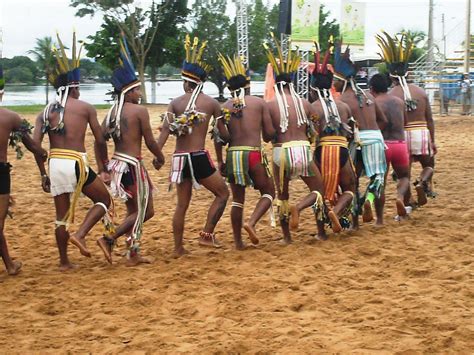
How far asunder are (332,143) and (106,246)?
102 inches

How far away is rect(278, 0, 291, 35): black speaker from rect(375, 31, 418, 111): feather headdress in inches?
540

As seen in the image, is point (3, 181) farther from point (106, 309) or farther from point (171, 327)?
point (171, 327)

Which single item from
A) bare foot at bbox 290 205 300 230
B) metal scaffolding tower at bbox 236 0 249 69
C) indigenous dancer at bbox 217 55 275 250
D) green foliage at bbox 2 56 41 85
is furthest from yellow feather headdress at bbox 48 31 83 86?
green foliage at bbox 2 56 41 85

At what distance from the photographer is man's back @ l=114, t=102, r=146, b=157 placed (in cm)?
658

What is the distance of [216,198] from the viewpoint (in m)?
7.08

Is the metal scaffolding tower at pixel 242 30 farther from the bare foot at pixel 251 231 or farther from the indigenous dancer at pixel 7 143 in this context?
the indigenous dancer at pixel 7 143

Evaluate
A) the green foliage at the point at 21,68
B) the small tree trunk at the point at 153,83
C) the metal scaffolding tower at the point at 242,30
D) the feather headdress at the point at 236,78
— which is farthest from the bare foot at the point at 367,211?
the green foliage at the point at 21,68

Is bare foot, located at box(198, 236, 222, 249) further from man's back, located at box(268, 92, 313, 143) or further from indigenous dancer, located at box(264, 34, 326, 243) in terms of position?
man's back, located at box(268, 92, 313, 143)

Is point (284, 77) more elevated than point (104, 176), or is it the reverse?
point (284, 77)

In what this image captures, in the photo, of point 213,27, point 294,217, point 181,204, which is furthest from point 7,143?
point 213,27

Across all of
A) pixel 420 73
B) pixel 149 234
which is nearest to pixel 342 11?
pixel 420 73

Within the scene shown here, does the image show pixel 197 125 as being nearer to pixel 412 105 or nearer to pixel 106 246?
pixel 106 246

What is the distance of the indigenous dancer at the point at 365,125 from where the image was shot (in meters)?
7.82

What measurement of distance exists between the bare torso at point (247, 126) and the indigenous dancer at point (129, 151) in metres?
0.83
